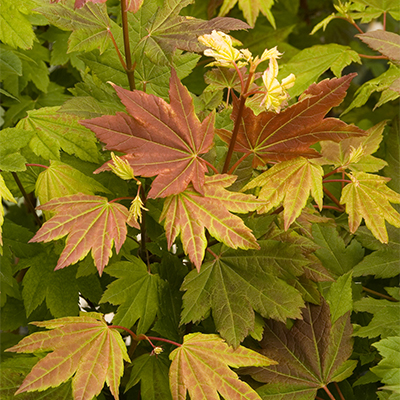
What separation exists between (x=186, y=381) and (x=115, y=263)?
0.23 m

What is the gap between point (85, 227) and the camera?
700mm

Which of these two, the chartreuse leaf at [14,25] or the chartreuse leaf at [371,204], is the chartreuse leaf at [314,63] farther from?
the chartreuse leaf at [14,25]

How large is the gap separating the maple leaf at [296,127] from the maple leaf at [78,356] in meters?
0.37

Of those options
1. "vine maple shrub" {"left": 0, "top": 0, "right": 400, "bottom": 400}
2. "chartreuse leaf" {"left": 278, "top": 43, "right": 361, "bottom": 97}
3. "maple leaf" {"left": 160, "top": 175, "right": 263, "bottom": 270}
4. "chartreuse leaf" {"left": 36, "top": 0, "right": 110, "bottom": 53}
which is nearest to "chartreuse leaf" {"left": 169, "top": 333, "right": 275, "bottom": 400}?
"vine maple shrub" {"left": 0, "top": 0, "right": 400, "bottom": 400}

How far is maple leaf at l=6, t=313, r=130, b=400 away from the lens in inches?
26.5

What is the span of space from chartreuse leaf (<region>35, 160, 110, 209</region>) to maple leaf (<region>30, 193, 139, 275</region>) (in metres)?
0.09

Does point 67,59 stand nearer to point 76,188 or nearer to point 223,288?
point 76,188

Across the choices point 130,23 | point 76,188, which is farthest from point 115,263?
point 130,23

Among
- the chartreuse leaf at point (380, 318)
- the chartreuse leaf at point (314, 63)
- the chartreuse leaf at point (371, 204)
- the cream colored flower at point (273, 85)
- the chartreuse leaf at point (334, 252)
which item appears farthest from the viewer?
the chartreuse leaf at point (314, 63)

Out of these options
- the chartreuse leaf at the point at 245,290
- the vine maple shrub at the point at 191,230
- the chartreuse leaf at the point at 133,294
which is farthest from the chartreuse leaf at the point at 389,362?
the chartreuse leaf at the point at 133,294

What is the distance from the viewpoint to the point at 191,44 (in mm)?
776

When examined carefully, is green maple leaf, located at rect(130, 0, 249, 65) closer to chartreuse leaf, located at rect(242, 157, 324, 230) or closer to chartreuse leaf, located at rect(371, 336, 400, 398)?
chartreuse leaf, located at rect(242, 157, 324, 230)

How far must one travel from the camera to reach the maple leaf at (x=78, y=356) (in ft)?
2.21

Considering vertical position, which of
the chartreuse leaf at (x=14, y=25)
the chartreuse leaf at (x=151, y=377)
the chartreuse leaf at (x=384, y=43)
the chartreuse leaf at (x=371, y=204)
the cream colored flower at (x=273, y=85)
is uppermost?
the chartreuse leaf at (x=14, y=25)
